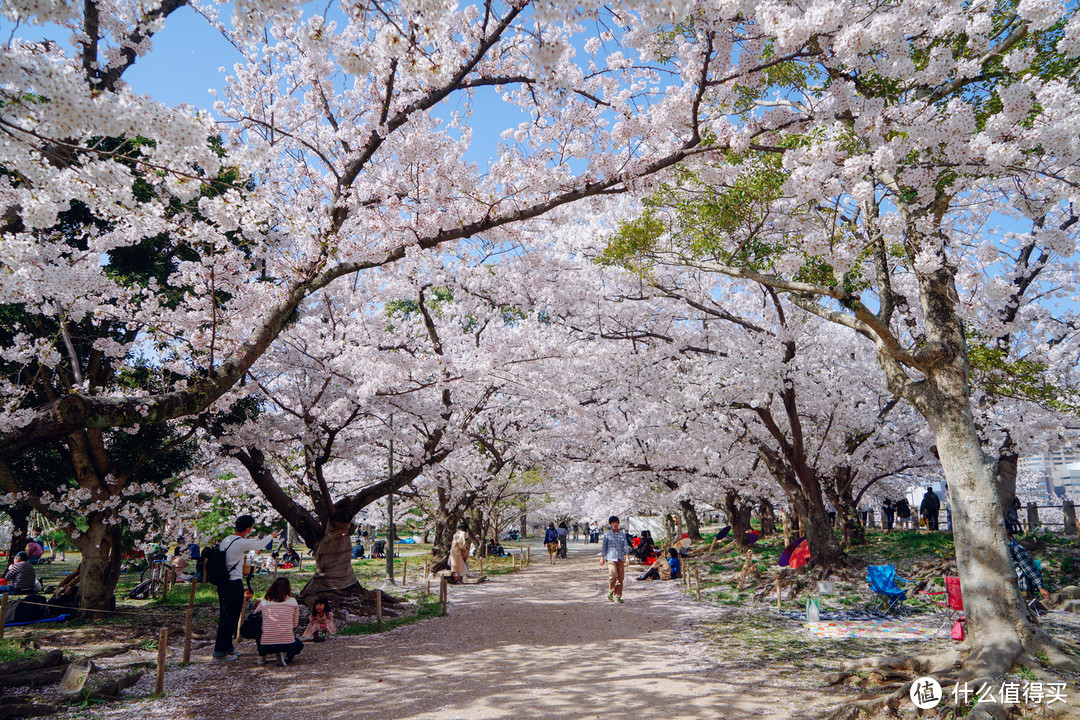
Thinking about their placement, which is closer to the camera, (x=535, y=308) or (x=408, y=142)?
(x=408, y=142)

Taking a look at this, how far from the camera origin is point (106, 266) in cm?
845

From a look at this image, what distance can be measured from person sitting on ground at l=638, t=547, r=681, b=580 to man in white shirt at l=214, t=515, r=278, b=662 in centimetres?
1078

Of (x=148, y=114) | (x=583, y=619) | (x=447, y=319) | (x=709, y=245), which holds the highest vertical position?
(x=447, y=319)

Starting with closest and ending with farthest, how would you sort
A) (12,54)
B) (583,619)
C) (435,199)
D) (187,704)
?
(12,54) → (187,704) → (435,199) → (583,619)

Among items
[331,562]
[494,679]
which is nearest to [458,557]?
[331,562]

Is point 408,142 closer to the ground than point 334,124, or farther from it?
closer to the ground

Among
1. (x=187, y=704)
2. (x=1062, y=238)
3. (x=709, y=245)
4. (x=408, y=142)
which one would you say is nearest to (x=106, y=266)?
(x=408, y=142)

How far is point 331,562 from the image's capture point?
980 centimetres

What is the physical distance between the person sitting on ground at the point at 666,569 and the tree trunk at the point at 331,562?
8236 millimetres

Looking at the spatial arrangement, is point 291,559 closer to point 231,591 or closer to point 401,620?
point 401,620

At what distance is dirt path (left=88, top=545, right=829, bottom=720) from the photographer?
15.5ft

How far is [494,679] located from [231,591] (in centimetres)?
327

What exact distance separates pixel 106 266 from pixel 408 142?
202 inches

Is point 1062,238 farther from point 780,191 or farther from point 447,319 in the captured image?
point 447,319
